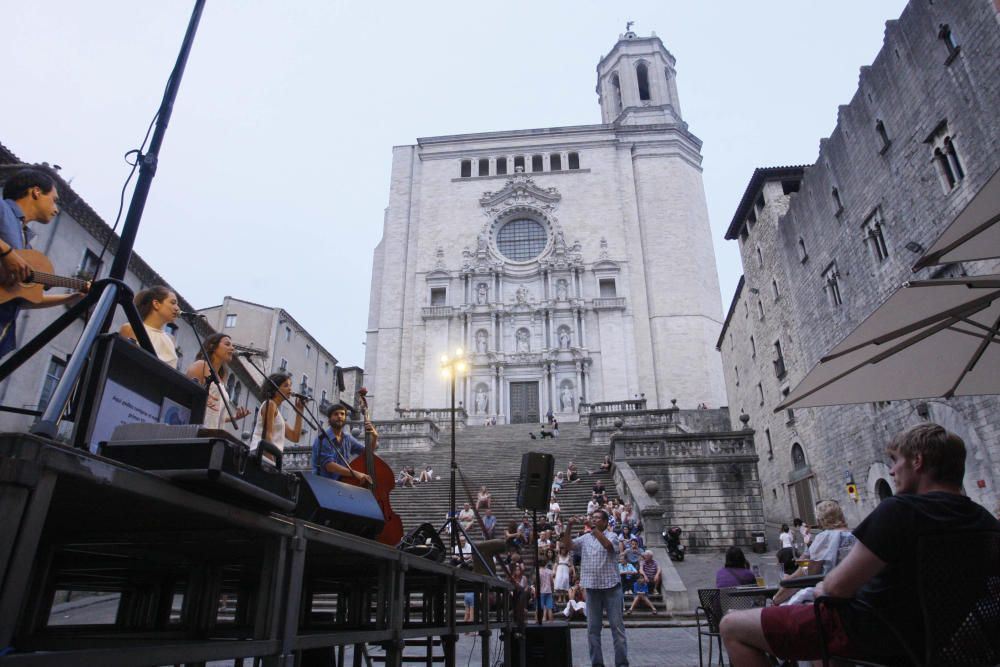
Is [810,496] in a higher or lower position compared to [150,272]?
lower

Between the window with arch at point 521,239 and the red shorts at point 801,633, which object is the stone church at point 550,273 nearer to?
the window with arch at point 521,239

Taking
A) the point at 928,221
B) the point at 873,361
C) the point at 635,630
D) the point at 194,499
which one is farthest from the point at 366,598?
the point at 928,221

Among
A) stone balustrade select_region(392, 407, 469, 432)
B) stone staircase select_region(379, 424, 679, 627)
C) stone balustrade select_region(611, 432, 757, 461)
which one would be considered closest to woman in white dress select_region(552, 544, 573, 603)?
stone staircase select_region(379, 424, 679, 627)

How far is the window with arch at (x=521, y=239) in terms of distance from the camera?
40688 millimetres

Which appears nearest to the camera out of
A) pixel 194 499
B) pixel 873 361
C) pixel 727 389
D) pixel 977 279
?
pixel 194 499

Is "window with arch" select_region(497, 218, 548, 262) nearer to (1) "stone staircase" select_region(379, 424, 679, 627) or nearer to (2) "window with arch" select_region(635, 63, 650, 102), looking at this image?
(1) "stone staircase" select_region(379, 424, 679, 627)

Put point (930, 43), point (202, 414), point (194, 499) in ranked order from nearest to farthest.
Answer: point (194, 499)
point (202, 414)
point (930, 43)

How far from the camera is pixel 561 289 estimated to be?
38.3 meters

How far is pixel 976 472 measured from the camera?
42.0 feet

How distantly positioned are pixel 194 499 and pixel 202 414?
943 millimetres

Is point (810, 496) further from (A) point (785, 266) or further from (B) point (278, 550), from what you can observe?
(B) point (278, 550)

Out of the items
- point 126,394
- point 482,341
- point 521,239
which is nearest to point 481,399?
point 482,341

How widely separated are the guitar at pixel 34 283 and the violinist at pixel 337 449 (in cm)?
178

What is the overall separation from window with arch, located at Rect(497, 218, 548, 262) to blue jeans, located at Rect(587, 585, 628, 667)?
112ft
